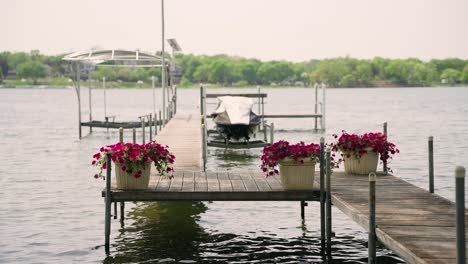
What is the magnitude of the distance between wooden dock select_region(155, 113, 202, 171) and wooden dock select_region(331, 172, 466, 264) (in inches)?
193

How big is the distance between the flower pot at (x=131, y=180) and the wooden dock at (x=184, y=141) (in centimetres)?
476

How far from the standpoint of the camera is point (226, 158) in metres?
36.5

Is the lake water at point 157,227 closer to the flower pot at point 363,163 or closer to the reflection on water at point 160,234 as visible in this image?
the reflection on water at point 160,234

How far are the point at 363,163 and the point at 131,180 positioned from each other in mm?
4988

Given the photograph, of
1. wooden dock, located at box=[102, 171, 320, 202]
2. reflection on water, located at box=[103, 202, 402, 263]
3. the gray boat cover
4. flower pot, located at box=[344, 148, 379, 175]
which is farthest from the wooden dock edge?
the gray boat cover

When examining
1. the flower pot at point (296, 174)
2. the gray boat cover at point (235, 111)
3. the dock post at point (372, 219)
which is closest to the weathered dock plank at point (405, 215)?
the dock post at point (372, 219)

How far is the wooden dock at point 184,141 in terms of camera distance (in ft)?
69.6

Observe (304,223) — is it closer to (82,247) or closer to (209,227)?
(209,227)

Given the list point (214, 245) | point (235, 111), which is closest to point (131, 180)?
point (214, 245)

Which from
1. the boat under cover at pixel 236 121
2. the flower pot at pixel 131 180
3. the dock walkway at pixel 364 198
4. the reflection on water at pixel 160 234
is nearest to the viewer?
the dock walkway at pixel 364 198

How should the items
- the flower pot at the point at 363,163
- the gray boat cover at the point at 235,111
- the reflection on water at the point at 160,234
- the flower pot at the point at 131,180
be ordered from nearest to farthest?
the flower pot at the point at 131,180, the reflection on water at the point at 160,234, the flower pot at the point at 363,163, the gray boat cover at the point at 235,111

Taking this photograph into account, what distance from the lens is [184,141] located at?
2800cm

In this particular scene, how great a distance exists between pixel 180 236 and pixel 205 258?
2267 mm

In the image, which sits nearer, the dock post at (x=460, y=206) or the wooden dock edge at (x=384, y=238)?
the dock post at (x=460, y=206)
